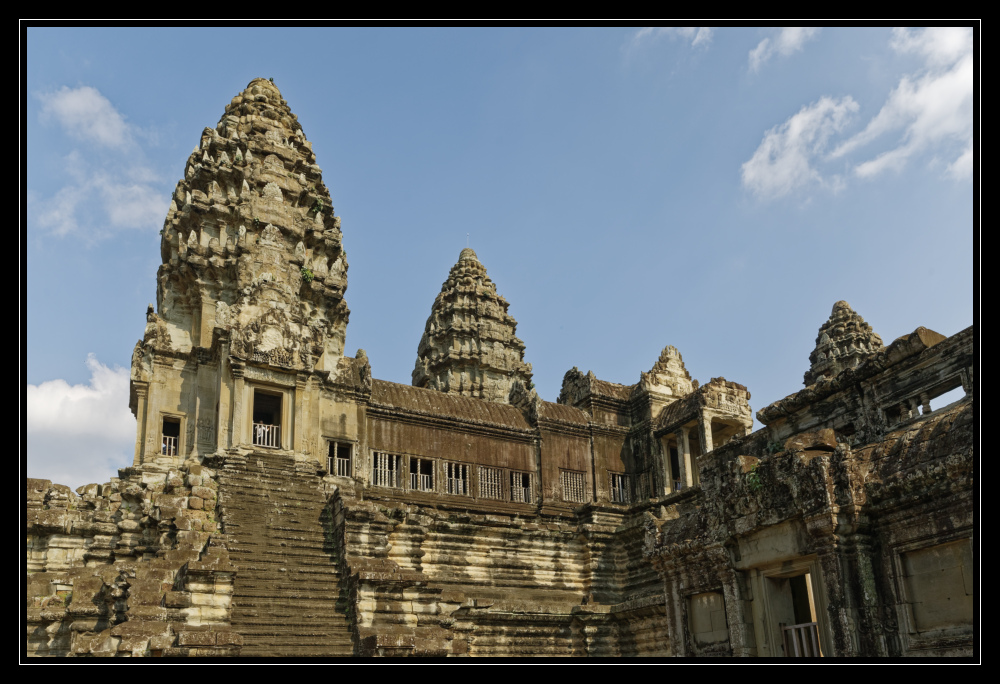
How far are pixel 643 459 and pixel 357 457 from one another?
10742mm

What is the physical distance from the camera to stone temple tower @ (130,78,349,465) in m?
25.2

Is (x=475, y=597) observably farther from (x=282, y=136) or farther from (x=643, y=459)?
(x=282, y=136)

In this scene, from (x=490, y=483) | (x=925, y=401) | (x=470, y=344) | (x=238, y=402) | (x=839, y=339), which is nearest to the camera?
(x=925, y=401)

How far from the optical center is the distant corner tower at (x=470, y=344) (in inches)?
1892

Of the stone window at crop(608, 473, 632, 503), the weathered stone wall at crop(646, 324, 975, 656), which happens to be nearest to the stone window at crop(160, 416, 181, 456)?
the stone window at crop(608, 473, 632, 503)

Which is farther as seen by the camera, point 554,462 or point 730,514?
point 554,462

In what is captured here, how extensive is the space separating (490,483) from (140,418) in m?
11.0

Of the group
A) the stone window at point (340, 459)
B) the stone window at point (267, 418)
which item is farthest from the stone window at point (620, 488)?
the stone window at point (267, 418)

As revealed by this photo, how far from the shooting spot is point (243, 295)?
2609 centimetres

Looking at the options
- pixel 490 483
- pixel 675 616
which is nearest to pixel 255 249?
pixel 490 483

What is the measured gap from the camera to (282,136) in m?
31.7

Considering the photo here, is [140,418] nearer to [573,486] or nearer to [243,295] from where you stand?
[243,295]
